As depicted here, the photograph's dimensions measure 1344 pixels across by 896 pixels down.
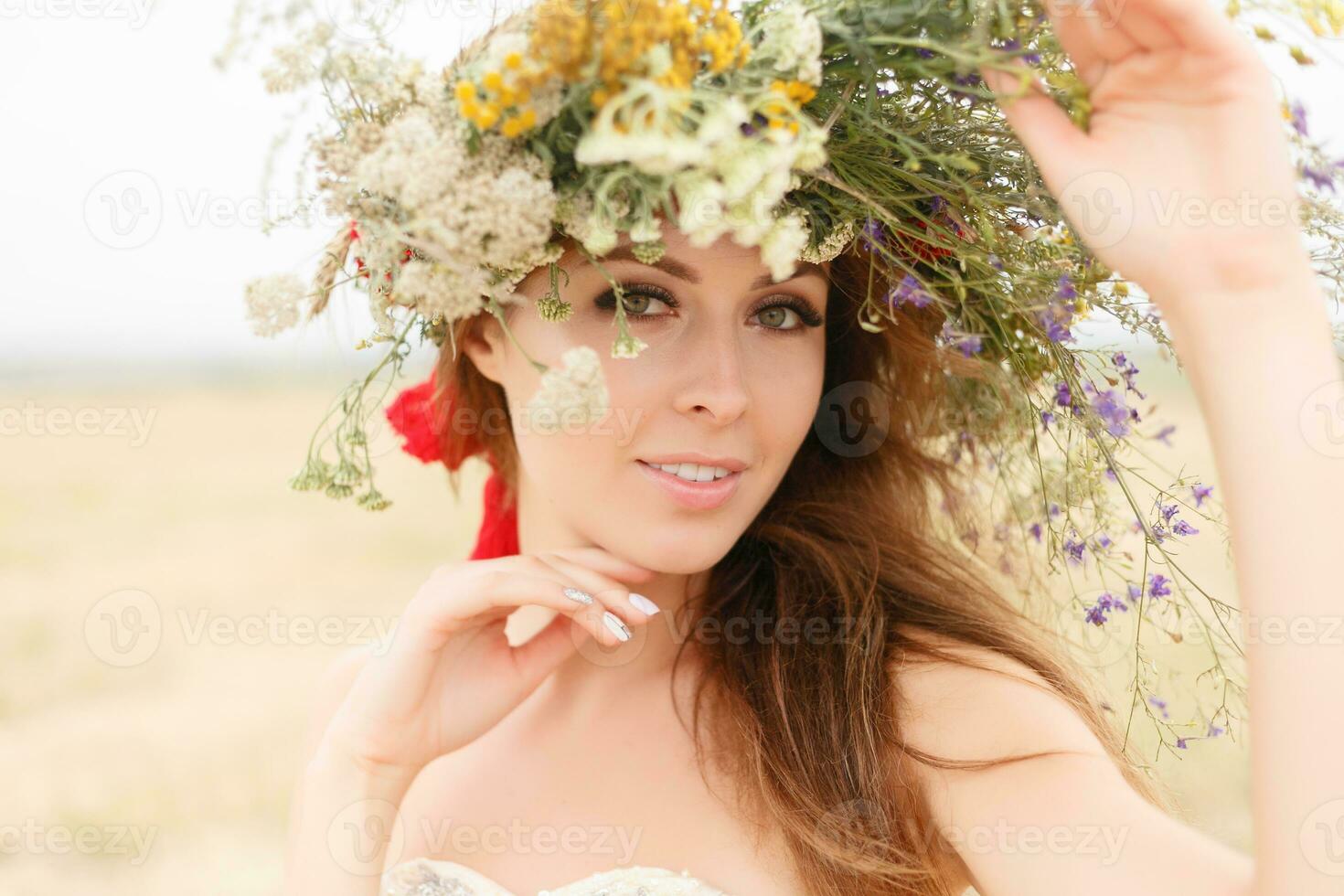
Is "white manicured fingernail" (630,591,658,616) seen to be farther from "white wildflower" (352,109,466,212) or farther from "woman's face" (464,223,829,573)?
"white wildflower" (352,109,466,212)

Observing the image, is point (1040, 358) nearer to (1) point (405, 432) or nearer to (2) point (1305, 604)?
(2) point (1305, 604)

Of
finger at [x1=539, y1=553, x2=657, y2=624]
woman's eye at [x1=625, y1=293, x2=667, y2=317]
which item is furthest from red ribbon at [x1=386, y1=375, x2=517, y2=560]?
woman's eye at [x1=625, y1=293, x2=667, y2=317]

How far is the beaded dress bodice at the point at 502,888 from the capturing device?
75.1 inches

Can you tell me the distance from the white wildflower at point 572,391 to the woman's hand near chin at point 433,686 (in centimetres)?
62

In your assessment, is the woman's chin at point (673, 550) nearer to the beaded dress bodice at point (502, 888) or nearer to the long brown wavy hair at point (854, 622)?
the long brown wavy hair at point (854, 622)

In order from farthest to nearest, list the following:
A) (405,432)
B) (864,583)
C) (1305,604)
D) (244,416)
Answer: (244,416) < (405,432) < (864,583) < (1305,604)

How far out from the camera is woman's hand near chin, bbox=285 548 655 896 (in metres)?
1.90

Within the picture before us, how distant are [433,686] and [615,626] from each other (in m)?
0.38

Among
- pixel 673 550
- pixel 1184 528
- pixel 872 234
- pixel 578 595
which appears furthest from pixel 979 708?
pixel 872 234

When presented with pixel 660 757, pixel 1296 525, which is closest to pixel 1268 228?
pixel 1296 525

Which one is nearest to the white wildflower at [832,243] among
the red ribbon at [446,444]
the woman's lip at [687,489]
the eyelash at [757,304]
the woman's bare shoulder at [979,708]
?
the eyelash at [757,304]

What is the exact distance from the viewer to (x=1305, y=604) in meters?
1.18

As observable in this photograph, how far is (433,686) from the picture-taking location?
201 centimetres

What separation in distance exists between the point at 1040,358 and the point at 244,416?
80.4ft
